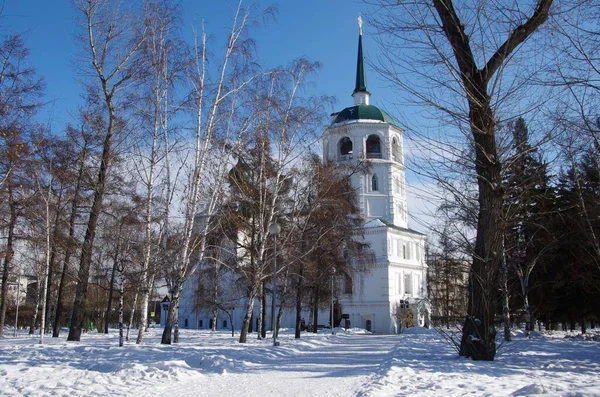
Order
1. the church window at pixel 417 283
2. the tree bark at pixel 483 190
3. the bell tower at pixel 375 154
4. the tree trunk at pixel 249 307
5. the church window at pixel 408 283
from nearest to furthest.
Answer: the tree bark at pixel 483 190
the tree trunk at pixel 249 307
the bell tower at pixel 375 154
the church window at pixel 408 283
the church window at pixel 417 283

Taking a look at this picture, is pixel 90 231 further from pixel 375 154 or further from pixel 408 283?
pixel 408 283

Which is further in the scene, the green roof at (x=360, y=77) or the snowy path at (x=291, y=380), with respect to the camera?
the green roof at (x=360, y=77)

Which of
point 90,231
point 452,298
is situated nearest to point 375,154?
point 452,298

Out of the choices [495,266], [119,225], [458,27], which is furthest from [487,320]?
[119,225]

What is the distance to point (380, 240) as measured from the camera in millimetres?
58031

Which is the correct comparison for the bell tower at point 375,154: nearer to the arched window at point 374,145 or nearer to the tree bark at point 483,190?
the arched window at point 374,145

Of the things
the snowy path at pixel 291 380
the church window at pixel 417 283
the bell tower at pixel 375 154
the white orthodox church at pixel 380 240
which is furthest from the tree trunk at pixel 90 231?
the church window at pixel 417 283

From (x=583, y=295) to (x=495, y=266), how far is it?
65.3 ft

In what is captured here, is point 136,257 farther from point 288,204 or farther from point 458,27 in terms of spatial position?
point 458,27

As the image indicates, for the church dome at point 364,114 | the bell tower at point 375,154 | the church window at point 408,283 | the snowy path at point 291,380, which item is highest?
the church dome at point 364,114

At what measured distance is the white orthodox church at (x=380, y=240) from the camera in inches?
2190

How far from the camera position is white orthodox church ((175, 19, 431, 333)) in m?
55.6

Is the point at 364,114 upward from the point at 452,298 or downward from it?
upward

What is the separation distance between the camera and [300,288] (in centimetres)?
2861
